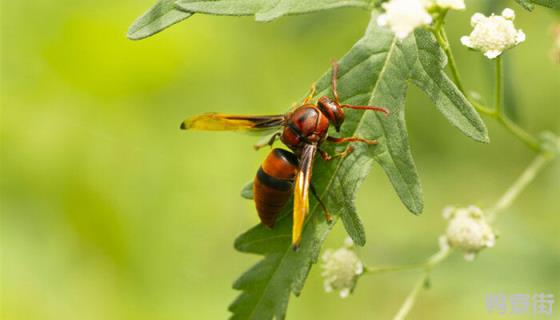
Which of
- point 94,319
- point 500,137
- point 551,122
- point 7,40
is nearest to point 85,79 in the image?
point 7,40

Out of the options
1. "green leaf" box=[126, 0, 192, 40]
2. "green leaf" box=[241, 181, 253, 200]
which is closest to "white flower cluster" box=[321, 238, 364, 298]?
"green leaf" box=[241, 181, 253, 200]

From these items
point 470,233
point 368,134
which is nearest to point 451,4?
point 368,134

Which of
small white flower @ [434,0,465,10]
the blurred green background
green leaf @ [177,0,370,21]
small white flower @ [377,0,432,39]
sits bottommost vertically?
the blurred green background

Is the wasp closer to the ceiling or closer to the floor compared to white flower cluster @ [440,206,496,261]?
closer to the ceiling

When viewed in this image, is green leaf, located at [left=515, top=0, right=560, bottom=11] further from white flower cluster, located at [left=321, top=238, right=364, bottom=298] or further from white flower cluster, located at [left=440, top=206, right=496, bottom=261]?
white flower cluster, located at [left=321, top=238, right=364, bottom=298]

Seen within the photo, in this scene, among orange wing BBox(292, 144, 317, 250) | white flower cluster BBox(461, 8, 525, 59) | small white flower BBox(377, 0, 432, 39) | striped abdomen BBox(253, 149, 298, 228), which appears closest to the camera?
small white flower BBox(377, 0, 432, 39)

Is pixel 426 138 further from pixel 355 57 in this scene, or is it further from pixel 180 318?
pixel 355 57

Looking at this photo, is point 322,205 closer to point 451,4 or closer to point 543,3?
point 451,4
